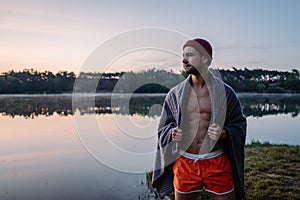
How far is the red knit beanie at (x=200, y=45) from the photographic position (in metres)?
2.56

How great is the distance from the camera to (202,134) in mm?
2713

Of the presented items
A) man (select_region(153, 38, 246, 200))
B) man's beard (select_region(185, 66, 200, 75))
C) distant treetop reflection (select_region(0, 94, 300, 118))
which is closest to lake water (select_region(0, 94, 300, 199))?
distant treetop reflection (select_region(0, 94, 300, 118))

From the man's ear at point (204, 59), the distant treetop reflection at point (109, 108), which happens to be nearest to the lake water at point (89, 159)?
the distant treetop reflection at point (109, 108)

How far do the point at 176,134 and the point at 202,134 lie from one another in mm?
316

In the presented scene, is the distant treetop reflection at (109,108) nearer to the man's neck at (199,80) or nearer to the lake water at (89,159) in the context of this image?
the lake water at (89,159)

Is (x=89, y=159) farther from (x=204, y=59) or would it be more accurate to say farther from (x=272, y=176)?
(x=204, y=59)

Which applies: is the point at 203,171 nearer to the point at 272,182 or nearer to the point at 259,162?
the point at 272,182

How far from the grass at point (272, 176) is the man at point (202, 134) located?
250 centimetres

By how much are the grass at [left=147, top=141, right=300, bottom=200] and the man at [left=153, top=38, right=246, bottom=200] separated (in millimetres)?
2501

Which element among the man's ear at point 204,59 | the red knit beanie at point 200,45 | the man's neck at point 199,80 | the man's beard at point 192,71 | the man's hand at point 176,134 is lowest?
the man's hand at point 176,134

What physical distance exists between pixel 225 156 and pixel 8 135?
1422 cm

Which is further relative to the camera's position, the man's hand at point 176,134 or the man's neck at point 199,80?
the man's neck at point 199,80

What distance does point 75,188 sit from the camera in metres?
6.95

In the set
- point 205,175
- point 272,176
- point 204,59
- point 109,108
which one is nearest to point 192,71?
point 204,59
